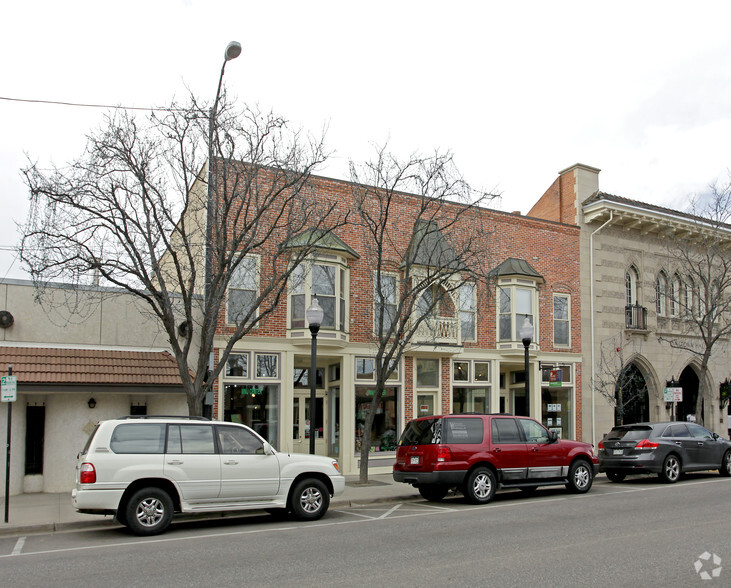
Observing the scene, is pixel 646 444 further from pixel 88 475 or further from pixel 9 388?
pixel 9 388

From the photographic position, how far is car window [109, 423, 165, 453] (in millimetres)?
10500

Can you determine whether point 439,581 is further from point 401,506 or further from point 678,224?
point 678,224

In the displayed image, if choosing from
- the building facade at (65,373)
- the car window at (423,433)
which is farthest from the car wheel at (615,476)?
the building facade at (65,373)

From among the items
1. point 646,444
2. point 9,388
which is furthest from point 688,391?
point 9,388

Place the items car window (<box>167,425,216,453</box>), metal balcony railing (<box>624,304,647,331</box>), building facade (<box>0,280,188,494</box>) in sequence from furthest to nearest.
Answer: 1. metal balcony railing (<box>624,304,647,331</box>)
2. building facade (<box>0,280,188,494</box>)
3. car window (<box>167,425,216,453</box>)

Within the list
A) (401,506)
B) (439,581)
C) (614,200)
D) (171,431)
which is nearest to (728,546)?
(439,581)

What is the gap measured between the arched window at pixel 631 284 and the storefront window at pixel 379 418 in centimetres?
1002

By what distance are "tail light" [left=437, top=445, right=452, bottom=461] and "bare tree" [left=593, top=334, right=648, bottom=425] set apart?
10.9 m

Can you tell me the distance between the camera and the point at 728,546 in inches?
348

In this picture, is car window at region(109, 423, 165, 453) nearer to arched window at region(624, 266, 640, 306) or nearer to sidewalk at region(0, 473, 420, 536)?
sidewalk at region(0, 473, 420, 536)

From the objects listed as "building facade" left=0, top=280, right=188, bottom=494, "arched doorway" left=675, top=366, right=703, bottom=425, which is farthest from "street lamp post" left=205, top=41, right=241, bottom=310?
"arched doorway" left=675, top=366, right=703, bottom=425

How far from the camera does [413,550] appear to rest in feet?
29.4

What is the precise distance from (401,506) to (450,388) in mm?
7671

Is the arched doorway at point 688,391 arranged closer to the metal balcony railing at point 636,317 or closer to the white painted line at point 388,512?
the metal balcony railing at point 636,317
